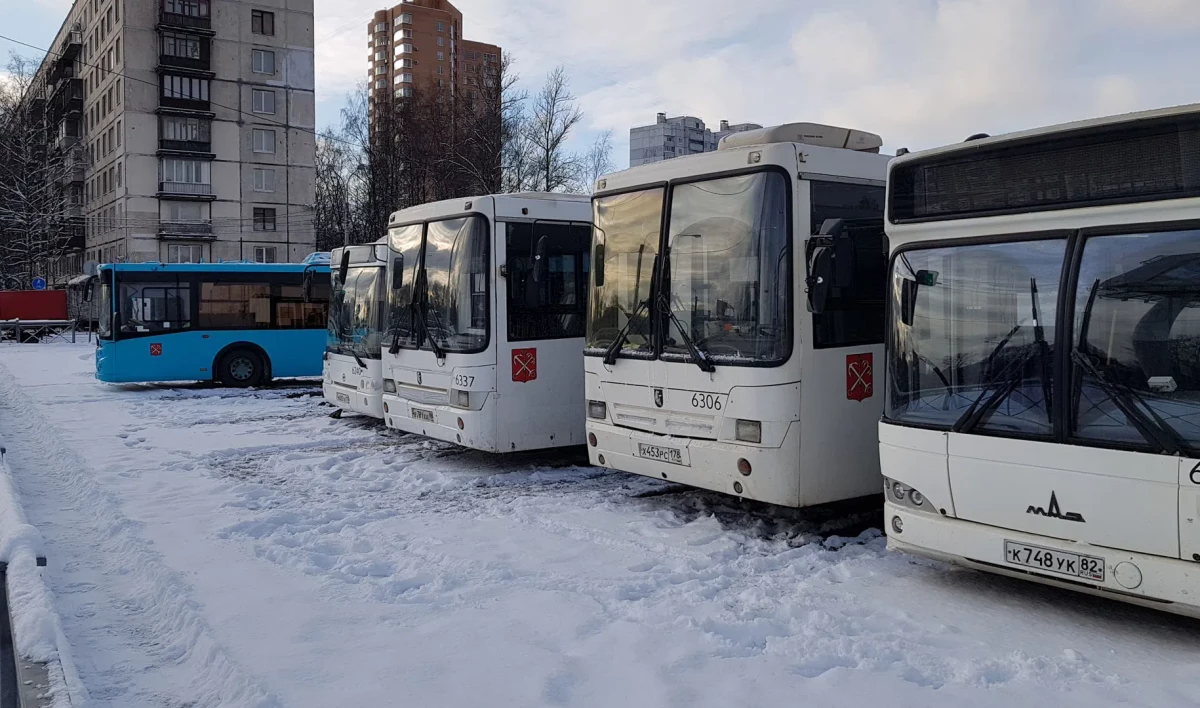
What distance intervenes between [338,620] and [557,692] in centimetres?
168

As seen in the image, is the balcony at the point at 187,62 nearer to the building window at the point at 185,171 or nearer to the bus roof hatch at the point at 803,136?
the building window at the point at 185,171

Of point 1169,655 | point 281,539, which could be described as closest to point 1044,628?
point 1169,655

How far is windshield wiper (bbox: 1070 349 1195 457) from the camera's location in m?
4.96

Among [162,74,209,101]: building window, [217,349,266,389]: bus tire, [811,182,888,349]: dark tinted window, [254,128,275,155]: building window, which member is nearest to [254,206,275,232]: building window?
[254,128,275,155]: building window

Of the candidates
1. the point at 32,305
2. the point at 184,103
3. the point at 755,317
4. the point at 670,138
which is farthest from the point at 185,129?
the point at 755,317

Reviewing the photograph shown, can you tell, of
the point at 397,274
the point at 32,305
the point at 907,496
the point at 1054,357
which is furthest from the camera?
the point at 32,305

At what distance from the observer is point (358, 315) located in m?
13.8

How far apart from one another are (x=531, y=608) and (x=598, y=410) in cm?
316

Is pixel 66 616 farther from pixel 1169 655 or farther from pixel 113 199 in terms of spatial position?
pixel 113 199

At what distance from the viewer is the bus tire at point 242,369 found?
2064 centimetres

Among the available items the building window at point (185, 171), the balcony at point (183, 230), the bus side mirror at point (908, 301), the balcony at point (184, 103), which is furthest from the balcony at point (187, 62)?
the bus side mirror at point (908, 301)

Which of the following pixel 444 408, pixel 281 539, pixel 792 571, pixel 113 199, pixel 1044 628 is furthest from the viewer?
pixel 113 199

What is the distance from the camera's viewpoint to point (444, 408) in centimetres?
1058

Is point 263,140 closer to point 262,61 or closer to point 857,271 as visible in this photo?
point 262,61
